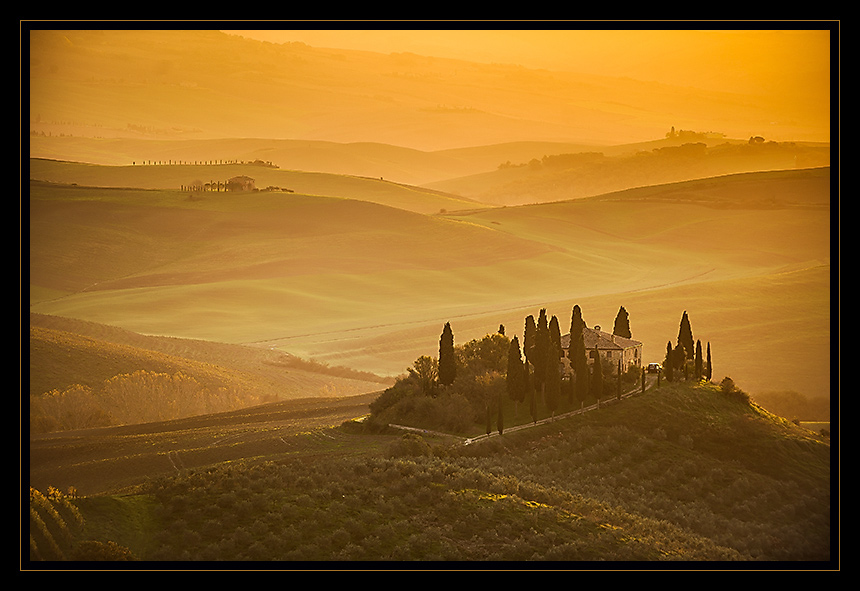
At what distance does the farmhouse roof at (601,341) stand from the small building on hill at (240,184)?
3043 inches

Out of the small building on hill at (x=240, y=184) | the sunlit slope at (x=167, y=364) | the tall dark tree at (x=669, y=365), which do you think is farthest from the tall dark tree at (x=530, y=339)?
the small building on hill at (x=240, y=184)

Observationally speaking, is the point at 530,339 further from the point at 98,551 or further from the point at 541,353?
the point at 98,551

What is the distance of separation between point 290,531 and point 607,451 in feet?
42.2

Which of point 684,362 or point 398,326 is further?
point 398,326

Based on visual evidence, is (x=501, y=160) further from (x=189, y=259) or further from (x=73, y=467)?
(x=73, y=467)

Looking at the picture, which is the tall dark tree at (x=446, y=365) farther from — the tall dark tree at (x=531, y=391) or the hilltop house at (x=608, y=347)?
the hilltop house at (x=608, y=347)

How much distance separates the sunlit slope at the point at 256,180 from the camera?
104 metres

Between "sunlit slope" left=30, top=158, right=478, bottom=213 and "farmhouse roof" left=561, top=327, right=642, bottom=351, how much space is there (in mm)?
70131

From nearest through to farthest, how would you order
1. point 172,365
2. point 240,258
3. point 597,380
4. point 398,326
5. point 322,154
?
point 597,380 < point 172,365 < point 398,326 < point 240,258 < point 322,154

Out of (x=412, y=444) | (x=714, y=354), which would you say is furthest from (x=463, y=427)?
(x=714, y=354)

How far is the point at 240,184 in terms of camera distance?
369 ft

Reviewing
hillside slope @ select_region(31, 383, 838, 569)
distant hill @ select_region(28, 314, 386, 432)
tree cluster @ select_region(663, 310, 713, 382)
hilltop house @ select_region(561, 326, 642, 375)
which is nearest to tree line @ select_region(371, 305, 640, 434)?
hillside slope @ select_region(31, 383, 838, 569)

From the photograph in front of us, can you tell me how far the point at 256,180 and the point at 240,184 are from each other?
381 cm

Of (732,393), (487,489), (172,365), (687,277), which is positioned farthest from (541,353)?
(687,277)
